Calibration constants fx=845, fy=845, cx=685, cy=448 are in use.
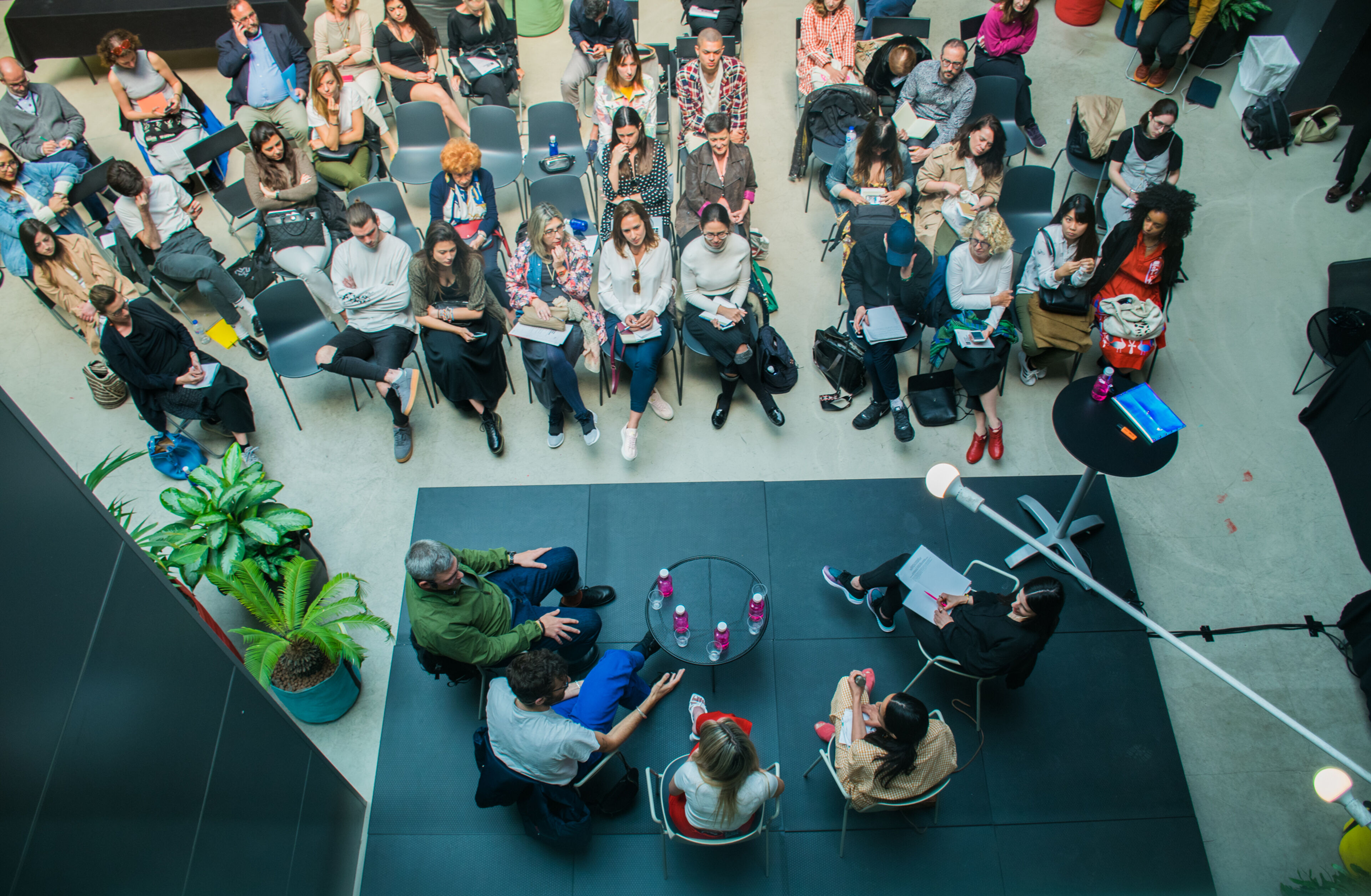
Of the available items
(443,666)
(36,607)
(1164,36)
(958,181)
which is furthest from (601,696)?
(1164,36)

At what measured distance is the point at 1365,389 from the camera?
4973 mm

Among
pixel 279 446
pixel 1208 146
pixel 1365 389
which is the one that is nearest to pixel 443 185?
pixel 279 446

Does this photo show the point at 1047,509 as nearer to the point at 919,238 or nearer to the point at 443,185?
the point at 919,238

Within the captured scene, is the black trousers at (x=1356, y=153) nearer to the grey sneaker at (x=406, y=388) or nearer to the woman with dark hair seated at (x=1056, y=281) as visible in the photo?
the woman with dark hair seated at (x=1056, y=281)

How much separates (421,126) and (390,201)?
44.1 inches

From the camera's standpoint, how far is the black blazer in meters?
7.13

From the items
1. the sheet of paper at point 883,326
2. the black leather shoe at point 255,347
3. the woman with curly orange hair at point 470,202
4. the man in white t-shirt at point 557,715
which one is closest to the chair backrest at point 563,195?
the woman with curly orange hair at point 470,202

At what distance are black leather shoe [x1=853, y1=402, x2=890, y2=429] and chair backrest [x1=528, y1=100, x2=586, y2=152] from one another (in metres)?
3.14

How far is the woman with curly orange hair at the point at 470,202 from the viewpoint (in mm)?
5688

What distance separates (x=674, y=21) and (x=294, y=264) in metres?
5.05

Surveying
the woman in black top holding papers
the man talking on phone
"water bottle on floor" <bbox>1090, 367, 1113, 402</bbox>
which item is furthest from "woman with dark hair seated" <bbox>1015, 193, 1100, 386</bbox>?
the woman in black top holding papers

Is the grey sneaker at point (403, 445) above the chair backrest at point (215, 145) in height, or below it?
below

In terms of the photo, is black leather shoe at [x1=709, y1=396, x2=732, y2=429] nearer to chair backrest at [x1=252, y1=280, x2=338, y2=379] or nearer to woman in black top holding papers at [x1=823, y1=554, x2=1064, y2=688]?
woman in black top holding papers at [x1=823, y1=554, x2=1064, y2=688]

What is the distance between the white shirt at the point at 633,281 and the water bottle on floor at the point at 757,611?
1.98 m
